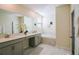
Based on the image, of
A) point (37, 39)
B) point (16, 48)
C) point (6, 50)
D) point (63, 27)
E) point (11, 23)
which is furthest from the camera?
point (37, 39)

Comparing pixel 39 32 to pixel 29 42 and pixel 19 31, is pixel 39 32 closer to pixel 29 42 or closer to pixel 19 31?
pixel 29 42

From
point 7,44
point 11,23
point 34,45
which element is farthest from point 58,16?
point 7,44

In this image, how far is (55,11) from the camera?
558 cm

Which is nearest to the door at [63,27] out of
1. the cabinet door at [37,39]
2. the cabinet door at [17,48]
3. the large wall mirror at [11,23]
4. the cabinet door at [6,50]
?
the cabinet door at [37,39]

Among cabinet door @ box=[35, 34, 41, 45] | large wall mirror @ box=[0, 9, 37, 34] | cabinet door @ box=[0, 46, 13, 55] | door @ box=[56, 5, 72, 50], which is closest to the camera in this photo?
cabinet door @ box=[0, 46, 13, 55]

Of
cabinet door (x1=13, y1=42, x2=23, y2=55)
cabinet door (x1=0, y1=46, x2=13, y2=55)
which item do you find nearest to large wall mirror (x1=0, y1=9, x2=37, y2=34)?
cabinet door (x1=13, y1=42, x2=23, y2=55)

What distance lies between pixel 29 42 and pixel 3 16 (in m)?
2.13

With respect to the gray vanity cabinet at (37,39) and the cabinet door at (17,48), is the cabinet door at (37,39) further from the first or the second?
the cabinet door at (17,48)

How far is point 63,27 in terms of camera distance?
510cm

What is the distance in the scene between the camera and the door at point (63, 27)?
189 inches

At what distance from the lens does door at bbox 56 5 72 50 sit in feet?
15.8

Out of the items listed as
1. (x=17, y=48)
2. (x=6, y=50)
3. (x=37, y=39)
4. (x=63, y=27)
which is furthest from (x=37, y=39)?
(x=6, y=50)

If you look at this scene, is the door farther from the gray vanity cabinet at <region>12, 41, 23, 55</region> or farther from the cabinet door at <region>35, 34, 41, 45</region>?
the gray vanity cabinet at <region>12, 41, 23, 55</region>

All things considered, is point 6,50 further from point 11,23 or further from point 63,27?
point 63,27
